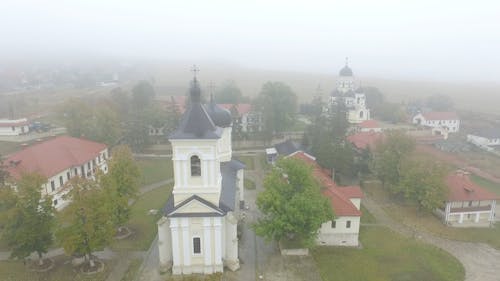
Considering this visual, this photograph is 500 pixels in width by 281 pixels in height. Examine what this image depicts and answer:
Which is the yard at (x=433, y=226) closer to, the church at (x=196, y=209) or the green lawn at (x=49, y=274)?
the church at (x=196, y=209)

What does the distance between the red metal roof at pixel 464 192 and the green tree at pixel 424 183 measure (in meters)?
1.24

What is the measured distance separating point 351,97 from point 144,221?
176 ft

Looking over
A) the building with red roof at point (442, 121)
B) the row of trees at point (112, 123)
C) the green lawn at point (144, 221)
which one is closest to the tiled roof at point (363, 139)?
the green lawn at point (144, 221)

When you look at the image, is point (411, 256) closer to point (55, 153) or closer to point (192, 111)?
point (192, 111)

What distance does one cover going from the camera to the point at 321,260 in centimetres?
2475

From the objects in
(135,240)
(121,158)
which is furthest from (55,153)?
(135,240)

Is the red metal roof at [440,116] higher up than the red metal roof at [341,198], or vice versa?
the red metal roof at [440,116]

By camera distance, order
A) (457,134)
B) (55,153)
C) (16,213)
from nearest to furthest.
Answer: (16,213) < (55,153) < (457,134)

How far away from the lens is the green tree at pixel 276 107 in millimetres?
56794

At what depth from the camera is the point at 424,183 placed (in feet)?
100

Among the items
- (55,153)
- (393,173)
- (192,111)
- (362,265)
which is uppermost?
(192,111)

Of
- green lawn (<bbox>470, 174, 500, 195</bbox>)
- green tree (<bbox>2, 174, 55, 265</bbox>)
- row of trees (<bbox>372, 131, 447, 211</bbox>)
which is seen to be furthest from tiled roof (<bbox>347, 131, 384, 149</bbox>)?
green tree (<bbox>2, 174, 55, 265</bbox>)

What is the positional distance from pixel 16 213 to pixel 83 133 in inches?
1047

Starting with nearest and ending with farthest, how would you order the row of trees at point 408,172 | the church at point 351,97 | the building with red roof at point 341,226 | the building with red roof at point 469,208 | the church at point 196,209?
the church at point 196,209
the building with red roof at point 341,226
the row of trees at point 408,172
the building with red roof at point 469,208
the church at point 351,97
